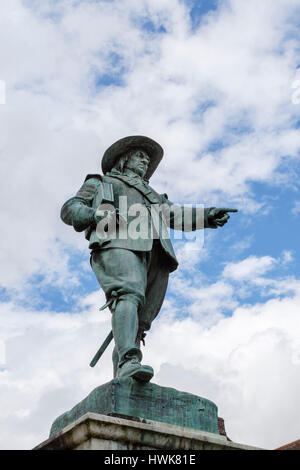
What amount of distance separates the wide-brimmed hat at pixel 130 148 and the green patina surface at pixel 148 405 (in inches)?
119

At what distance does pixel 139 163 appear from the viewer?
24.6ft

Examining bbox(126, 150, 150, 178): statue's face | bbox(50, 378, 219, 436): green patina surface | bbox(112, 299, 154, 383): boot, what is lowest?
bbox(50, 378, 219, 436): green patina surface

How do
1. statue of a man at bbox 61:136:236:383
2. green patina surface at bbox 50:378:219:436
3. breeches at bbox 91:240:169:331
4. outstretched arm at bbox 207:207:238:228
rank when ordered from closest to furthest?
1. green patina surface at bbox 50:378:219:436
2. statue of a man at bbox 61:136:236:383
3. breeches at bbox 91:240:169:331
4. outstretched arm at bbox 207:207:238:228

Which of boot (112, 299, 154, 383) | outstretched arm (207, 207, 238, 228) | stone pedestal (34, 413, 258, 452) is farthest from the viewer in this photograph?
outstretched arm (207, 207, 238, 228)

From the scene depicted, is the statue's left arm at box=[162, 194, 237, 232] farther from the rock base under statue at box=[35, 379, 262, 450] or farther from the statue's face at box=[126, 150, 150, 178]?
the rock base under statue at box=[35, 379, 262, 450]

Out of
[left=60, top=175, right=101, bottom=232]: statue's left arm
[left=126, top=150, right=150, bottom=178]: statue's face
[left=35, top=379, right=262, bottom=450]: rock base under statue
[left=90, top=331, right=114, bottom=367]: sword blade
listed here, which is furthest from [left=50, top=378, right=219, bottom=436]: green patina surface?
[left=126, top=150, right=150, bottom=178]: statue's face

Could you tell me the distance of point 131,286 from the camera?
19.9 feet

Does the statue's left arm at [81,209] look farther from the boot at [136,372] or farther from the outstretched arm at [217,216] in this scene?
the boot at [136,372]

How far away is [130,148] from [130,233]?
1.40m

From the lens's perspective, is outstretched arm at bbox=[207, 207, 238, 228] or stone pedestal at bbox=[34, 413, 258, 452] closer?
stone pedestal at bbox=[34, 413, 258, 452]

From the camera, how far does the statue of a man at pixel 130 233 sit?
Answer: 591cm

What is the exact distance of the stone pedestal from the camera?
15.7ft

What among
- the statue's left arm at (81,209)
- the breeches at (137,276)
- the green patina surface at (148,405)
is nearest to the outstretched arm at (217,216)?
the breeches at (137,276)
